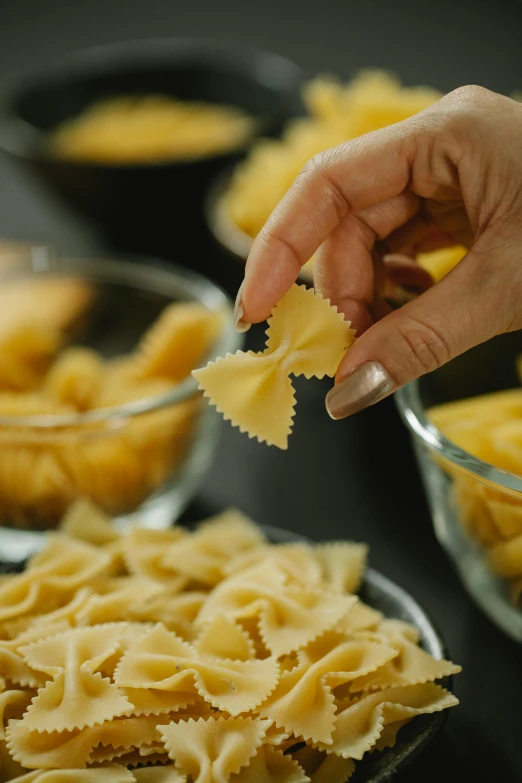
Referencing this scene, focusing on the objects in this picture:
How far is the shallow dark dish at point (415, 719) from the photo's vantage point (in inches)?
29.5

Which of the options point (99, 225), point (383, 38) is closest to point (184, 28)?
point (383, 38)

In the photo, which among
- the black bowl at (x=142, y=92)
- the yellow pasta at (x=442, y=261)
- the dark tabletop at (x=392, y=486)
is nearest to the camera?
the dark tabletop at (x=392, y=486)

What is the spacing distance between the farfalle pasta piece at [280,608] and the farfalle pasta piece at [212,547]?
1.3 inches

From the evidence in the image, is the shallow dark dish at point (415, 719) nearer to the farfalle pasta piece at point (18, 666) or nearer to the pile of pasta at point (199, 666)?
the pile of pasta at point (199, 666)

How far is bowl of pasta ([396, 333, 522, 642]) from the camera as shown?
869mm

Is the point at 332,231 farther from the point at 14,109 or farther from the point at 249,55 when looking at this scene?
the point at 249,55

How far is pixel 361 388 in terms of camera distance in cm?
77

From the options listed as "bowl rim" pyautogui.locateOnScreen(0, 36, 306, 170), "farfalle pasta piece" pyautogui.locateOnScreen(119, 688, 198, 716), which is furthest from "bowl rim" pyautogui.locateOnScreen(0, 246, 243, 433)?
"farfalle pasta piece" pyautogui.locateOnScreen(119, 688, 198, 716)

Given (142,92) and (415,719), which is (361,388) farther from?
(142,92)

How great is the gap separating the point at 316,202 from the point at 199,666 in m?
0.41

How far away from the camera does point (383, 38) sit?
276 centimetres

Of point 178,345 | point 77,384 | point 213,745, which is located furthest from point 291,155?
point 213,745

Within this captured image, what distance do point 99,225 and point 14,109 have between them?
0.39 metres

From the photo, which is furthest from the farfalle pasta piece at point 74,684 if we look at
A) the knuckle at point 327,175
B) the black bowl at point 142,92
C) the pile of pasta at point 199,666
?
the black bowl at point 142,92
